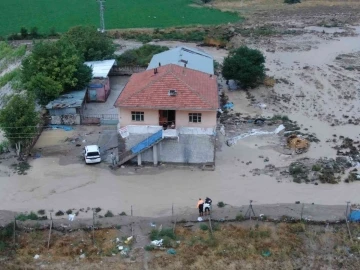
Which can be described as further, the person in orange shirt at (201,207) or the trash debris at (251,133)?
the trash debris at (251,133)

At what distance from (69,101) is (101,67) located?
7149 millimetres

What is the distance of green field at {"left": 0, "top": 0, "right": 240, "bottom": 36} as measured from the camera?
6856 cm

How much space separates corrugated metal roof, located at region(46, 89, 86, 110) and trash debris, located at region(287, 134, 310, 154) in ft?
50.6

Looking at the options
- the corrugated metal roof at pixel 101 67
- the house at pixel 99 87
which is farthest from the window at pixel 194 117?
the corrugated metal roof at pixel 101 67

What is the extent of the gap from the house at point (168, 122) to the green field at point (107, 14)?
37030 millimetres

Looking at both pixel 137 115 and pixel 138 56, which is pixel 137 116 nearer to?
pixel 137 115

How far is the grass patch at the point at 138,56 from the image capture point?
163 ft

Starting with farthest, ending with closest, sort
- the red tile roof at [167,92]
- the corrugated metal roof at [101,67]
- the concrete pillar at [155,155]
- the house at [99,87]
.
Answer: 1. the corrugated metal roof at [101,67]
2. the house at [99,87]
3. the concrete pillar at [155,155]
4. the red tile roof at [167,92]

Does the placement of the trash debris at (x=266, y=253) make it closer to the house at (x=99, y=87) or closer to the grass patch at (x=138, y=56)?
the house at (x=99, y=87)

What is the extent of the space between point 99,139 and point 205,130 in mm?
8358

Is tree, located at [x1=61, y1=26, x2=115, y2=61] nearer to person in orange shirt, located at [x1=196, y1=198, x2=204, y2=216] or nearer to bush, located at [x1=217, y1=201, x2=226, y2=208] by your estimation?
bush, located at [x1=217, y1=201, x2=226, y2=208]

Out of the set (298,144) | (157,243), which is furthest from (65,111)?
(298,144)

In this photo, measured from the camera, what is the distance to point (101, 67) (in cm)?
4488

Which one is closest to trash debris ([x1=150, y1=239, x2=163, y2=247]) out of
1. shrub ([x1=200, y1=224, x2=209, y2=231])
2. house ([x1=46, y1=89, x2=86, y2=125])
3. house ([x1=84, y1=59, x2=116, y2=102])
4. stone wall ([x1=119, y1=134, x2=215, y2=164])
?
shrub ([x1=200, y1=224, x2=209, y2=231])
